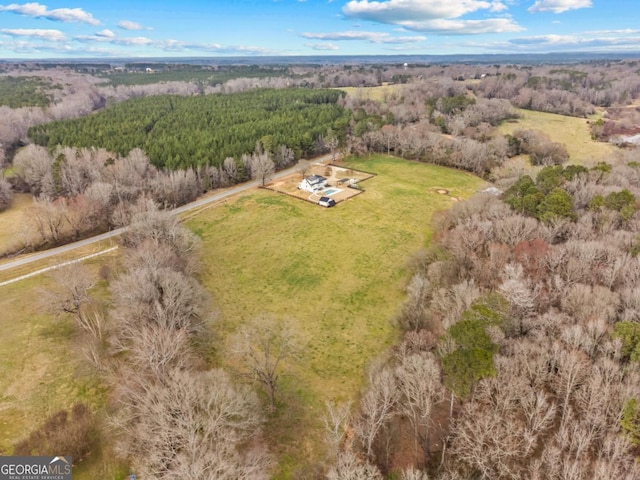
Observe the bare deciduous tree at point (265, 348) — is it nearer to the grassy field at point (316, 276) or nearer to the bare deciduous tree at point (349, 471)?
the grassy field at point (316, 276)

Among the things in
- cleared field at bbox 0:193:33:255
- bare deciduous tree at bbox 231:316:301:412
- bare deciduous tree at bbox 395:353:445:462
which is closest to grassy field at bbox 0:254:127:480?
bare deciduous tree at bbox 231:316:301:412

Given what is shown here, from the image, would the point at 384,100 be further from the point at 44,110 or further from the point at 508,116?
the point at 44,110

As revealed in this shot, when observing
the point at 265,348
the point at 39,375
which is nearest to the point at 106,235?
the point at 39,375

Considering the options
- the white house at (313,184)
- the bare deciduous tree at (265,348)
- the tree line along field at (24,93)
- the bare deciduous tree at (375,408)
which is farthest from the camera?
the tree line along field at (24,93)

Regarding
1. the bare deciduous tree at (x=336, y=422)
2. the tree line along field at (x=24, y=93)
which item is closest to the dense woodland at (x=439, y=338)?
the bare deciduous tree at (x=336, y=422)

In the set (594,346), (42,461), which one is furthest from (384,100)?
(42,461)
